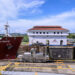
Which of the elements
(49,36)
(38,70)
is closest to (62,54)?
(38,70)

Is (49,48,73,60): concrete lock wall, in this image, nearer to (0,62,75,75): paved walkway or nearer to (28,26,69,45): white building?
(0,62,75,75): paved walkway

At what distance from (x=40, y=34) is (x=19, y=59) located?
1057 centimetres

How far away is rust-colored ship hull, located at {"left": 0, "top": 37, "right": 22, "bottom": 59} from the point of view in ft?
24.0

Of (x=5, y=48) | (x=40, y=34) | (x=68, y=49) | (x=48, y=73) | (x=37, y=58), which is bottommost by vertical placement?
(x=48, y=73)

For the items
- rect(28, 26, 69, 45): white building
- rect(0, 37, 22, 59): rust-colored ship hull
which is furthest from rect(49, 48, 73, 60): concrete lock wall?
rect(28, 26, 69, 45): white building

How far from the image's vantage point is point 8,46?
7430 mm

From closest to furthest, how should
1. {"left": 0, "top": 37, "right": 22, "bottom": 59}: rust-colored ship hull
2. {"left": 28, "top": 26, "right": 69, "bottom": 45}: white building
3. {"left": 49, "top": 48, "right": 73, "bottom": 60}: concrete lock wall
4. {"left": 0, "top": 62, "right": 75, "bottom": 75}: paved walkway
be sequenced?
{"left": 0, "top": 37, "right": 22, "bottom": 59}: rust-colored ship hull < {"left": 0, "top": 62, "right": 75, "bottom": 75}: paved walkway < {"left": 49, "top": 48, "right": 73, "bottom": 60}: concrete lock wall < {"left": 28, "top": 26, "right": 69, "bottom": 45}: white building

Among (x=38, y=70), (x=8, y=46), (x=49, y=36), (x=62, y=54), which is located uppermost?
(x=49, y=36)

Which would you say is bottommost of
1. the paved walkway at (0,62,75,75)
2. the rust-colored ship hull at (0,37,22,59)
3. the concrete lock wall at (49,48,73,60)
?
the paved walkway at (0,62,75,75)

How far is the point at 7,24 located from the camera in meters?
7.84

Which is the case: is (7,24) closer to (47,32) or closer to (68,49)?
(68,49)

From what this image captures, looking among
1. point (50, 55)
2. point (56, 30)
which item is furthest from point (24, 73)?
point (56, 30)

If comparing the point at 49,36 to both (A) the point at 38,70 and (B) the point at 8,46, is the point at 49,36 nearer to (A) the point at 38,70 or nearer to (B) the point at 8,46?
(A) the point at 38,70

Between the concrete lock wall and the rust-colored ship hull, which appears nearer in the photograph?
Result: the rust-colored ship hull
